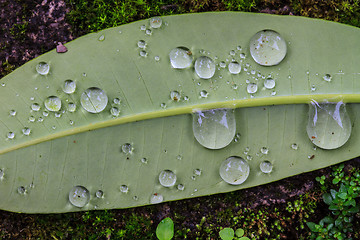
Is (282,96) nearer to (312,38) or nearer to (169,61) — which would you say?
(312,38)

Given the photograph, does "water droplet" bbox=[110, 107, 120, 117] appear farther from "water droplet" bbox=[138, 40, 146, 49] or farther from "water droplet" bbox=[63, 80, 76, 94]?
"water droplet" bbox=[138, 40, 146, 49]

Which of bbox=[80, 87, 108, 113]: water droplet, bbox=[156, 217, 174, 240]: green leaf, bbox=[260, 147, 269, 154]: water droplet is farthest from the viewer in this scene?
bbox=[156, 217, 174, 240]: green leaf

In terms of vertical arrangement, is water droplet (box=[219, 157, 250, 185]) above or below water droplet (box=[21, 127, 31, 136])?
below

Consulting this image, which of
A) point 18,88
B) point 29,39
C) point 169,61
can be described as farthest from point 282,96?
point 29,39

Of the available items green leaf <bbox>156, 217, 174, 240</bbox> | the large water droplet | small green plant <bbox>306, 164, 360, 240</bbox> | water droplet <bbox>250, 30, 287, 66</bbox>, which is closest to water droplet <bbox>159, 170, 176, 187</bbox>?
green leaf <bbox>156, 217, 174, 240</bbox>

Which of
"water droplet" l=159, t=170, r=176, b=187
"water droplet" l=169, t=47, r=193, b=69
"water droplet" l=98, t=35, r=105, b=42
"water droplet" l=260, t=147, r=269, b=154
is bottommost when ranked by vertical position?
"water droplet" l=159, t=170, r=176, b=187

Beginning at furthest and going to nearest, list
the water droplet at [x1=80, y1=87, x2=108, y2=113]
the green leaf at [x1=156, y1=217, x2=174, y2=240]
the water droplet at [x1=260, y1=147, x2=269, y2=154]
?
the green leaf at [x1=156, y1=217, x2=174, y2=240] → the water droplet at [x1=260, y1=147, x2=269, y2=154] → the water droplet at [x1=80, y1=87, x2=108, y2=113]

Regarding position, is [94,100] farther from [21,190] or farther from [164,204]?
[164,204]

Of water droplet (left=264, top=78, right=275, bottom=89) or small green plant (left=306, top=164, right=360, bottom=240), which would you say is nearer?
water droplet (left=264, top=78, right=275, bottom=89)

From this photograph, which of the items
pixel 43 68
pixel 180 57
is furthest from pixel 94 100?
pixel 180 57
